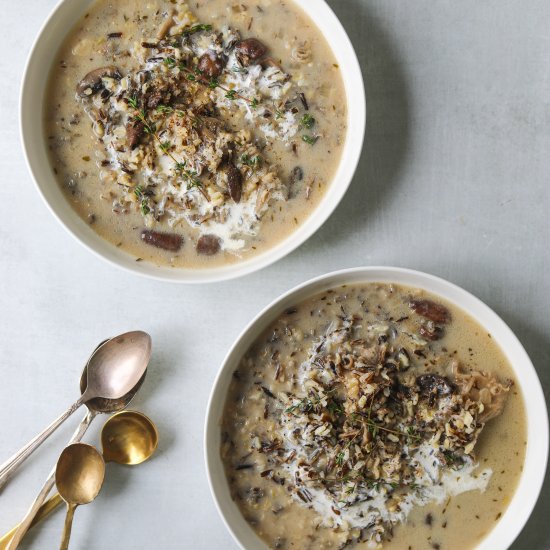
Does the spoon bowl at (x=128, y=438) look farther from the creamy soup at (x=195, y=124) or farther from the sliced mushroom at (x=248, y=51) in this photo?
the sliced mushroom at (x=248, y=51)

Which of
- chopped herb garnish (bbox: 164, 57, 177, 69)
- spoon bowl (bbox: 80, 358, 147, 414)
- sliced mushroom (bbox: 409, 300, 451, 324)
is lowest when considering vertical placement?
spoon bowl (bbox: 80, 358, 147, 414)

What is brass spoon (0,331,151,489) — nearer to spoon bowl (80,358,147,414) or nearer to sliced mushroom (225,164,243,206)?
spoon bowl (80,358,147,414)

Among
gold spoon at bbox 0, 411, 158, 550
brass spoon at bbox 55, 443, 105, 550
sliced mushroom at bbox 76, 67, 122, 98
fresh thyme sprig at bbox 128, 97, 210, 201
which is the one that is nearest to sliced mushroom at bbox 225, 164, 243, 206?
fresh thyme sprig at bbox 128, 97, 210, 201


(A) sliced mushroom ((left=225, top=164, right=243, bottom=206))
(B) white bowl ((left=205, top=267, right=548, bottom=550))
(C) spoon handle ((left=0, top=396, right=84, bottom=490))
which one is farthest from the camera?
(C) spoon handle ((left=0, top=396, right=84, bottom=490))

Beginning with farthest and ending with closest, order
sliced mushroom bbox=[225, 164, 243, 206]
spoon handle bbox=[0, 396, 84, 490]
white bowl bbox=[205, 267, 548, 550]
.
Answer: spoon handle bbox=[0, 396, 84, 490] → sliced mushroom bbox=[225, 164, 243, 206] → white bowl bbox=[205, 267, 548, 550]

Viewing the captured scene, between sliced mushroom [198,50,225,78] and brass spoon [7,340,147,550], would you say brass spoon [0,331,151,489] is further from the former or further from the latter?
sliced mushroom [198,50,225,78]

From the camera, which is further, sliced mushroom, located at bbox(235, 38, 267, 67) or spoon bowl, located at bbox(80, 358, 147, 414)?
spoon bowl, located at bbox(80, 358, 147, 414)

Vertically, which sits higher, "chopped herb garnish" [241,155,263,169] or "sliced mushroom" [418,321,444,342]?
"chopped herb garnish" [241,155,263,169]
